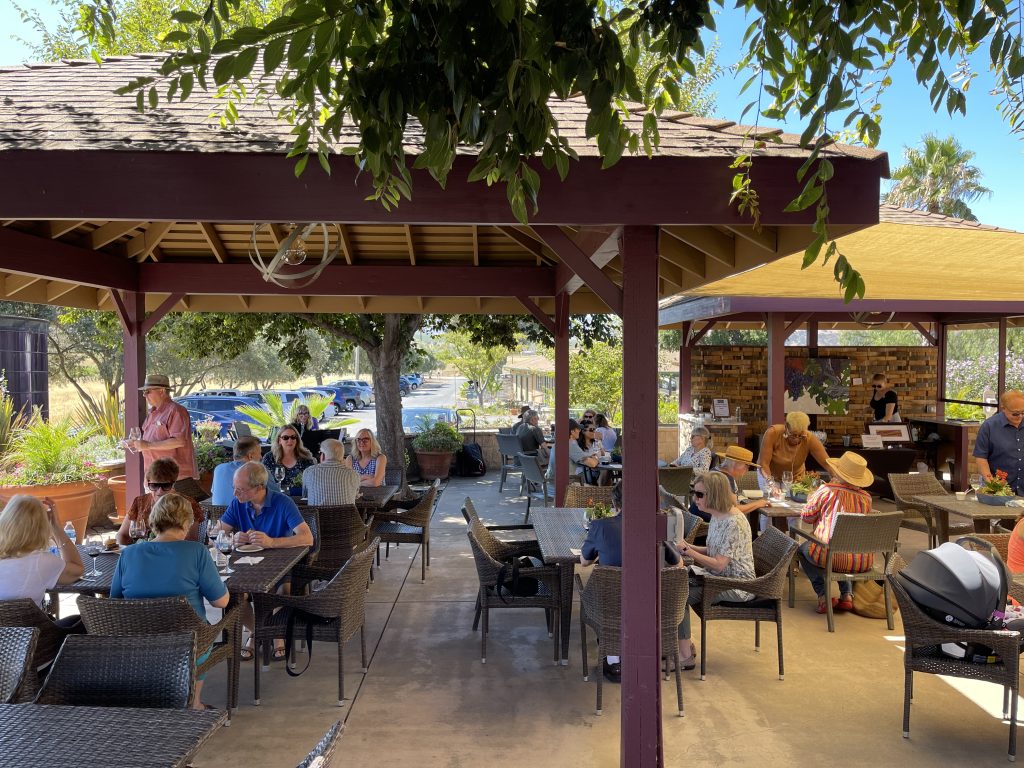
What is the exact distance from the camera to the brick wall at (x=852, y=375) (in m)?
13.1

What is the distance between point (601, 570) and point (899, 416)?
10.3m

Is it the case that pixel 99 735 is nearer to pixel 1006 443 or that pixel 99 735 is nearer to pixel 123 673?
pixel 123 673

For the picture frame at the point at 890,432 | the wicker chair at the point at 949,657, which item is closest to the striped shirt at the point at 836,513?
the wicker chair at the point at 949,657

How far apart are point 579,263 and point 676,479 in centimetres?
465

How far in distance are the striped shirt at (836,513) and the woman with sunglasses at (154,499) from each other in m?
4.45

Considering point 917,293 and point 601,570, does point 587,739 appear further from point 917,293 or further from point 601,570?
point 917,293

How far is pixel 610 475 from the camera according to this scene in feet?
32.8

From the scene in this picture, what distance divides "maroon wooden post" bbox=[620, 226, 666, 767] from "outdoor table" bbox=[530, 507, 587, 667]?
3.55 ft

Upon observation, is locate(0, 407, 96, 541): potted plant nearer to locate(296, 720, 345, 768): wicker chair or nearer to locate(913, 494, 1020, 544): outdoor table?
locate(296, 720, 345, 768): wicker chair

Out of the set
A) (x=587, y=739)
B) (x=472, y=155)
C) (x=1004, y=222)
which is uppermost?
(x=1004, y=222)

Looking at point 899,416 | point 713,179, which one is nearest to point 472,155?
point 713,179

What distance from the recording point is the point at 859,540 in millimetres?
5477

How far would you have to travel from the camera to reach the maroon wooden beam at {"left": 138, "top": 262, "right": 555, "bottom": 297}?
23.8 ft

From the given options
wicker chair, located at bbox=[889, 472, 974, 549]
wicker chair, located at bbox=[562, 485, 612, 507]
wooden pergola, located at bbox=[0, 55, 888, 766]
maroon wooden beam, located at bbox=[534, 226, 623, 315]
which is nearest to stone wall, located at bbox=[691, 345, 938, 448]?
wicker chair, located at bbox=[889, 472, 974, 549]
